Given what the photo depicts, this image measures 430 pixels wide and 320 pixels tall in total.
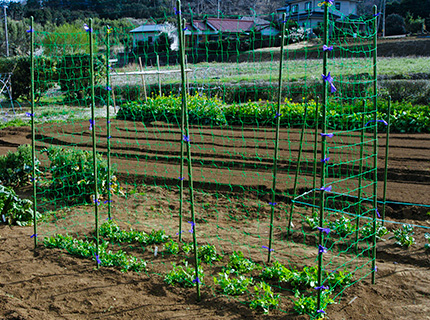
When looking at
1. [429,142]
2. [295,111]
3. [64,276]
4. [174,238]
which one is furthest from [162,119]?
[64,276]

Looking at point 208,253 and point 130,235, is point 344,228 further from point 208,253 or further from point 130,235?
point 130,235

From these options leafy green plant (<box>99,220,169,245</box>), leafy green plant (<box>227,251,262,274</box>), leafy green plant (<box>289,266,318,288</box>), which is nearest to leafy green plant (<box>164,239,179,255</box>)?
leafy green plant (<box>99,220,169,245</box>)

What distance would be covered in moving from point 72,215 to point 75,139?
537 cm

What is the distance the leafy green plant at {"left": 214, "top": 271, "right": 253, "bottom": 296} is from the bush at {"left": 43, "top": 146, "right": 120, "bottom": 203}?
9.49 feet

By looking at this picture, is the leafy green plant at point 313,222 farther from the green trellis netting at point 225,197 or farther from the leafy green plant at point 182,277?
the leafy green plant at point 182,277

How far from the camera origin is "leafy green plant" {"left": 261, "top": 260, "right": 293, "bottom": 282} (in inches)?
151

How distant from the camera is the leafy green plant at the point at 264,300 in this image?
3.40 m

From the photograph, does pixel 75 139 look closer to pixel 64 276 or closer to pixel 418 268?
pixel 64 276

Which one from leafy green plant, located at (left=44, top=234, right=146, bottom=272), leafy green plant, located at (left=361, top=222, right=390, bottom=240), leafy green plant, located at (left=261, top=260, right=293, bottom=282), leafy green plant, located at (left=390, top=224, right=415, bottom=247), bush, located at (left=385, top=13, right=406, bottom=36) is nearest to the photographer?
leafy green plant, located at (left=261, top=260, right=293, bottom=282)

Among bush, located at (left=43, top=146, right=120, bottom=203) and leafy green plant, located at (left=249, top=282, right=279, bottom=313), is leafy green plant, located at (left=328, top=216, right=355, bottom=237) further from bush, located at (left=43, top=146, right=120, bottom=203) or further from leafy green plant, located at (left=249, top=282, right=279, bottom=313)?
bush, located at (left=43, top=146, right=120, bottom=203)

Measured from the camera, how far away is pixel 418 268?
4230mm

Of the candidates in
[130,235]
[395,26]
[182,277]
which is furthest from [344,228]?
[395,26]

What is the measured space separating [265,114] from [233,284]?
840 cm

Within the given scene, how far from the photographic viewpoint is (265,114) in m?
11.7
